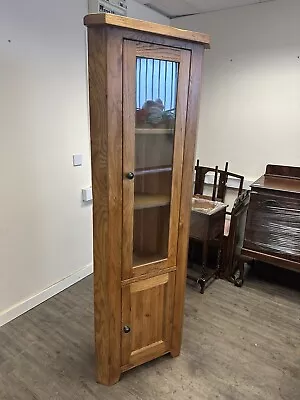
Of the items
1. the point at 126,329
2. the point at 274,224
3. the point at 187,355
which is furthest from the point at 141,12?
the point at 187,355

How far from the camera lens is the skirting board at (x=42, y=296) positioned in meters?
2.27

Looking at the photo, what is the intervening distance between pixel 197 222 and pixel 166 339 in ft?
3.47

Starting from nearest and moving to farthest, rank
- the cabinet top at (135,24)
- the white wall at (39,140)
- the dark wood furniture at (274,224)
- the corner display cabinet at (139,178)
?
the cabinet top at (135,24)
the corner display cabinet at (139,178)
the white wall at (39,140)
the dark wood furniture at (274,224)

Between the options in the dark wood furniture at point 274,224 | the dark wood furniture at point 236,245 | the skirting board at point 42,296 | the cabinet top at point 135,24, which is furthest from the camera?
the dark wood furniture at point 236,245

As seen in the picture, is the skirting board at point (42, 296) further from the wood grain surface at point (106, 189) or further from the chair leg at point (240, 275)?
the chair leg at point (240, 275)

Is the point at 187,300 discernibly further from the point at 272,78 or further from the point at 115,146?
the point at 272,78

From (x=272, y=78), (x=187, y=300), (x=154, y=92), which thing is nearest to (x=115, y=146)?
(x=154, y=92)

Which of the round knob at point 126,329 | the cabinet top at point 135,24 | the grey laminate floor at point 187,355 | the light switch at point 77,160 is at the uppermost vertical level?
the cabinet top at point 135,24

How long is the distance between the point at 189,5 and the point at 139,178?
222 centimetres

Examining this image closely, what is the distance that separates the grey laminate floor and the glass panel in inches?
29.4

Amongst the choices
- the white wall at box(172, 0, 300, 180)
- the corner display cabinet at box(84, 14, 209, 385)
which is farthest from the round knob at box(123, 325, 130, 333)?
the white wall at box(172, 0, 300, 180)

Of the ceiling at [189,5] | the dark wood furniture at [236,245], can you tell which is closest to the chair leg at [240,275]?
the dark wood furniture at [236,245]

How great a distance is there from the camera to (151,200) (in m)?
1.67

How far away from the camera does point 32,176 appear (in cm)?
224
